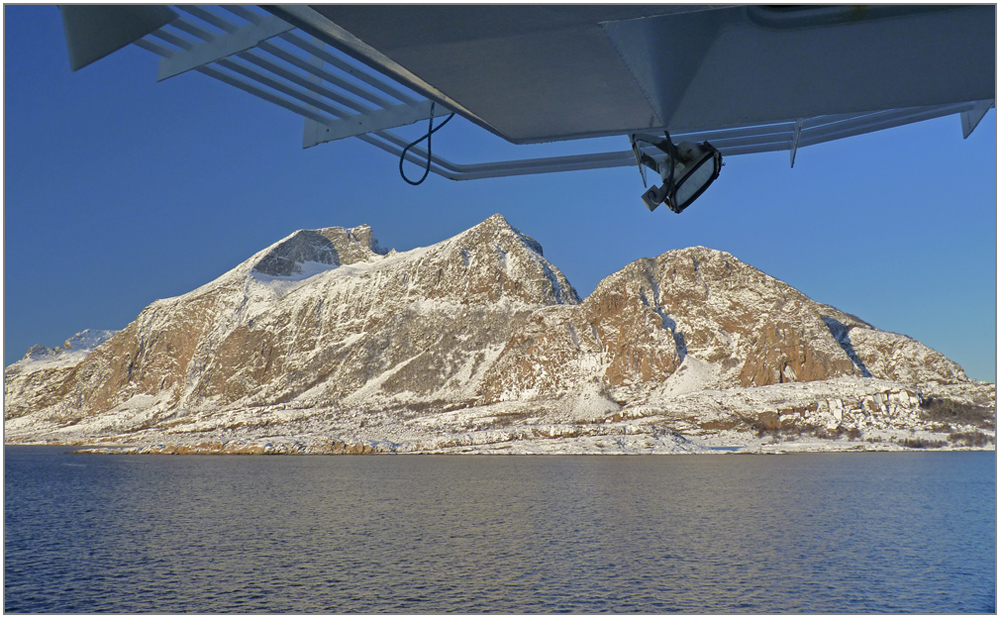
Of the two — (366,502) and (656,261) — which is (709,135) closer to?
(366,502)

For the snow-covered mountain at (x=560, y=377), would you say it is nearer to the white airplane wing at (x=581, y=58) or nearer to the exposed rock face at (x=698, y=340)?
the exposed rock face at (x=698, y=340)

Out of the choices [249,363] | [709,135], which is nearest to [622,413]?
[249,363]

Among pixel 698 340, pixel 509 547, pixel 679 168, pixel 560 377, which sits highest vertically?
pixel 698 340

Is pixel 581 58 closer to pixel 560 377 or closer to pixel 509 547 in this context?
pixel 509 547

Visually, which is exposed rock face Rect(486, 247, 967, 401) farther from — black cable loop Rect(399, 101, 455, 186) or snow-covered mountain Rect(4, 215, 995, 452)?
black cable loop Rect(399, 101, 455, 186)

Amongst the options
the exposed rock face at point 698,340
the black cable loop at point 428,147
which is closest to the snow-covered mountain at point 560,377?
the exposed rock face at point 698,340

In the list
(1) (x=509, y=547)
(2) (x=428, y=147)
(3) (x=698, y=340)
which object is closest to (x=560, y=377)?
(3) (x=698, y=340)
